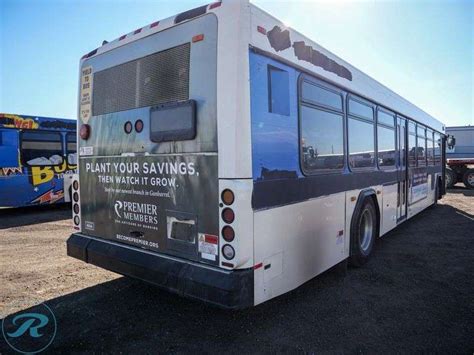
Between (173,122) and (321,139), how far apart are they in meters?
1.72

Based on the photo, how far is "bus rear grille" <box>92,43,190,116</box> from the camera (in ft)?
10.9

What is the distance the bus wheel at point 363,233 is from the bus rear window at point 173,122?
9.24 ft

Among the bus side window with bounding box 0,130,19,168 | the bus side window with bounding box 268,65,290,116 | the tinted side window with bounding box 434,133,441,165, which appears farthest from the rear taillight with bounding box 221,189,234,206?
the tinted side window with bounding box 434,133,441,165

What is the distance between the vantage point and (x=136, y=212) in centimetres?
375

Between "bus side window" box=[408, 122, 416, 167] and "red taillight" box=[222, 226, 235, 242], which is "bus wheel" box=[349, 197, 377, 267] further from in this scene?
"bus side window" box=[408, 122, 416, 167]

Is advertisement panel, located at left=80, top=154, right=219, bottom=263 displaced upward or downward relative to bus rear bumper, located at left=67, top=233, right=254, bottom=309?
upward

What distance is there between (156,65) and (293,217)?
2072 millimetres

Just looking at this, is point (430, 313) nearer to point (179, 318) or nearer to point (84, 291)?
point (179, 318)

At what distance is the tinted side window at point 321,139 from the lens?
3.69 meters

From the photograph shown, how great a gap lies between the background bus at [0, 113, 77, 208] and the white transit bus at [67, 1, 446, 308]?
5.88m

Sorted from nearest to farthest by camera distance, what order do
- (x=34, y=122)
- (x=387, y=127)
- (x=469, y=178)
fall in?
(x=387, y=127) < (x=34, y=122) < (x=469, y=178)

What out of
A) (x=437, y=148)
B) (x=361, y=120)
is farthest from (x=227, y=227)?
(x=437, y=148)

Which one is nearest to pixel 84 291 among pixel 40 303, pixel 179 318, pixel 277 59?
pixel 40 303

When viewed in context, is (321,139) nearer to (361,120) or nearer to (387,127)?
(361,120)
